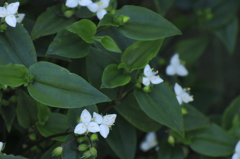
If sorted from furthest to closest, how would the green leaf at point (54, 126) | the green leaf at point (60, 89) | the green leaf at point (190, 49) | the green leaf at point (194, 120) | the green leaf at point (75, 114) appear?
the green leaf at point (190, 49) < the green leaf at point (194, 120) < the green leaf at point (54, 126) < the green leaf at point (75, 114) < the green leaf at point (60, 89)

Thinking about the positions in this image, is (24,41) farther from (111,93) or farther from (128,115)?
(128,115)

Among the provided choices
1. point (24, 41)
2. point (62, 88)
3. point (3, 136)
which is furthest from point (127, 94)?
point (3, 136)

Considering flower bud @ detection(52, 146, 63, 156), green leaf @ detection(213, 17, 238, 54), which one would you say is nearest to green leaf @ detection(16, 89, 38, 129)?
flower bud @ detection(52, 146, 63, 156)

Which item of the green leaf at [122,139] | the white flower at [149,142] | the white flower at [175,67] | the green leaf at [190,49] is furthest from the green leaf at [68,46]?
the green leaf at [190,49]

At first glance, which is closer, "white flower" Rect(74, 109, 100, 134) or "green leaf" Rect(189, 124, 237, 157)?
"white flower" Rect(74, 109, 100, 134)

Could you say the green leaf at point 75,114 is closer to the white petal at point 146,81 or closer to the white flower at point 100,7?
the white petal at point 146,81

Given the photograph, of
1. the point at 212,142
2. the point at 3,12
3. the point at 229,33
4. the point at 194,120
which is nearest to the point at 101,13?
the point at 3,12

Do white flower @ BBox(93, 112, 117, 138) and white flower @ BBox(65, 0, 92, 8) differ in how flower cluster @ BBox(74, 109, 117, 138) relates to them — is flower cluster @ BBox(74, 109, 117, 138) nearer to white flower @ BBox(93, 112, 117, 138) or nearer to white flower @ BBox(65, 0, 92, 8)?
white flower @ BBox(93, 112, 117, 138)

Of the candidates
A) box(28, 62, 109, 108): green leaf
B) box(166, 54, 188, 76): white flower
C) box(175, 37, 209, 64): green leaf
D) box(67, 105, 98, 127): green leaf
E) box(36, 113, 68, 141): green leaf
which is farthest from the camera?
box(175, 37, 209, 64): green leaf
